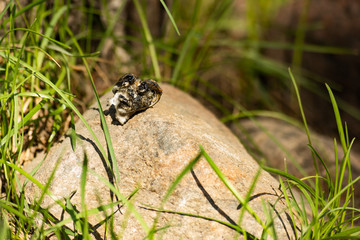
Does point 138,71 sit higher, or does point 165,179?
point 138,71

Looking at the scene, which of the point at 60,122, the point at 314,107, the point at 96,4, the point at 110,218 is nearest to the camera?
the point at 110,218

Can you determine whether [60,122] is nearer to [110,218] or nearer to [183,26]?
[110,218]

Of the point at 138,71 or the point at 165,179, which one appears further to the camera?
the point at 138,71

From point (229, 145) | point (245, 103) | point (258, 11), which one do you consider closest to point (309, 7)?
point (258, 11)
